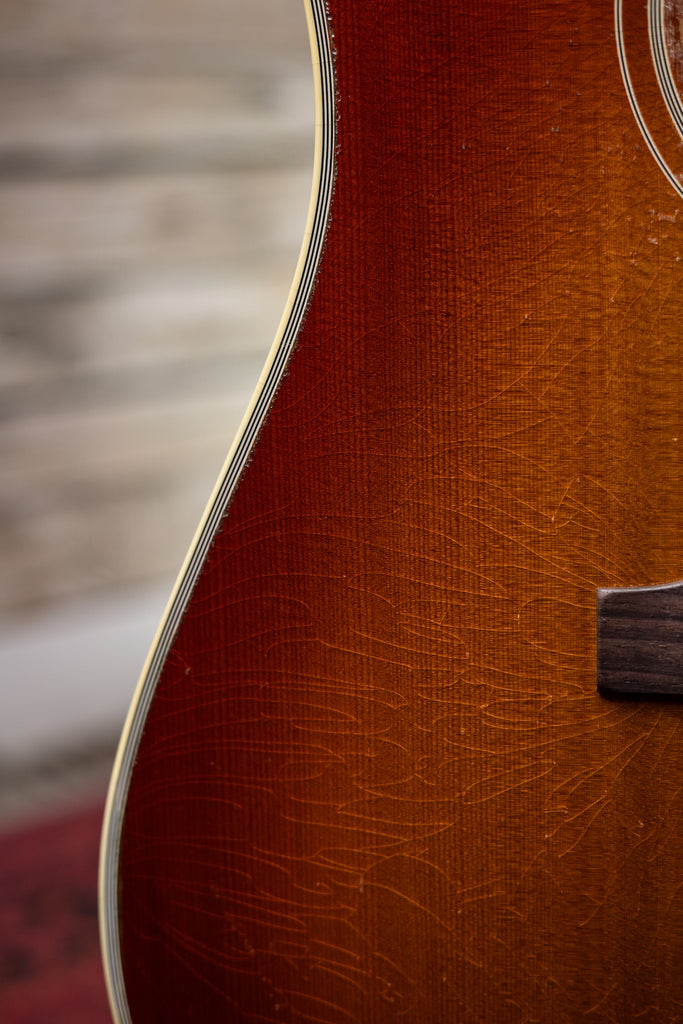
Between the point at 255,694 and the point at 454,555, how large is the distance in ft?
0.41

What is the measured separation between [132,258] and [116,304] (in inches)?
3.0

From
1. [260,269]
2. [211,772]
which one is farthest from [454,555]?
[260,269]

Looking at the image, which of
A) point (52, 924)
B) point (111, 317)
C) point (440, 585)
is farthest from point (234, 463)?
point (111, 317)

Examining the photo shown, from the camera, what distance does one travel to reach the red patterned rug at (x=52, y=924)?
37.3 inches

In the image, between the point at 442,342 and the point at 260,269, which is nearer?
the point at 442,342

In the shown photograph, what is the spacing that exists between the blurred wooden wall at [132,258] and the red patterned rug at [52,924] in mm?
340

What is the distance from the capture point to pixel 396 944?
439mm

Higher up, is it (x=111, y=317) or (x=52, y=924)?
(x=111, y=317)

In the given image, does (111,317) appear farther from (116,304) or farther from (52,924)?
(52,924)

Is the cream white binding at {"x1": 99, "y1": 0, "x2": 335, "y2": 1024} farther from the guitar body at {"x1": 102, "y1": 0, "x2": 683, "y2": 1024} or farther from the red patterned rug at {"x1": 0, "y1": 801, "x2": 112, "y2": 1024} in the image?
the red patterned rug at {"x1": 0, "y1": 801, "x2": 112, "y2": 1024}

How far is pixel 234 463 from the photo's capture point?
433 mm

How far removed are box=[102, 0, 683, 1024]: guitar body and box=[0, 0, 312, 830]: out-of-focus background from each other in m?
0.95

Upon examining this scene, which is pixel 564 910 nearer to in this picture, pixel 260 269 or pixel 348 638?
pixel 348 638

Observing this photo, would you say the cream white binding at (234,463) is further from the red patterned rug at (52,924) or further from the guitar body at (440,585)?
the red patterned rug at (52,924)
